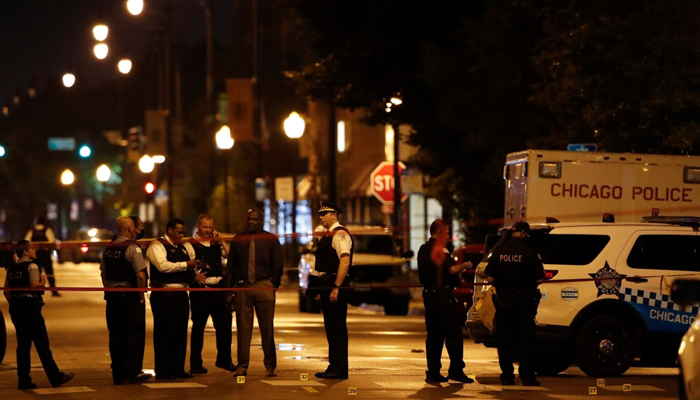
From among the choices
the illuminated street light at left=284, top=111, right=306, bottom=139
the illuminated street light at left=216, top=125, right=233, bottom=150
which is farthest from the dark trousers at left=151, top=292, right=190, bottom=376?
the illuminated street light at left=216, top=125, right=233, bottom=150

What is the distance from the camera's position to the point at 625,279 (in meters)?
14.4

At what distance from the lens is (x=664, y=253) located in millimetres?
14562

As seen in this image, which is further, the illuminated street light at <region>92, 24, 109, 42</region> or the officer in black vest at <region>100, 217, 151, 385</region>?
the illuminated street light at <region>92, 24, 109, 42</region>

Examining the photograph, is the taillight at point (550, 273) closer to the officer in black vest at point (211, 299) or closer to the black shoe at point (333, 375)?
the black shoe at point (333, 375)

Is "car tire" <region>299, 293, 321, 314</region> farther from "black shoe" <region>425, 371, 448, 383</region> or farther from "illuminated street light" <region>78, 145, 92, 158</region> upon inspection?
"illuminated street light" <region>78, 145, 92, 158</region>

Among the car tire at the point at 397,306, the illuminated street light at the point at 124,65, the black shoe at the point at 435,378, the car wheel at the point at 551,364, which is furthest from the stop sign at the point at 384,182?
the black shoe at the point at 435,378

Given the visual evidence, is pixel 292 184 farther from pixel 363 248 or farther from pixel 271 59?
pixel 271 59

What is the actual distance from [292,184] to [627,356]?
21926 mm

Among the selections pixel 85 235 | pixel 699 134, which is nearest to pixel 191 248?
pixel 699 134

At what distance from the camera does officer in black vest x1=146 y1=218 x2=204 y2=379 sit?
13859 millimetres

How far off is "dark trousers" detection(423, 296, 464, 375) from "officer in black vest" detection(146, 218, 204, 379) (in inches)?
104

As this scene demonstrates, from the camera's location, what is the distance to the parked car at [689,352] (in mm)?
7997

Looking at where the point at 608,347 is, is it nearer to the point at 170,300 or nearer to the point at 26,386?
the point at 170,300

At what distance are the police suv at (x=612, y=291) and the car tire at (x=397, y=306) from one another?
11491 millimetres
